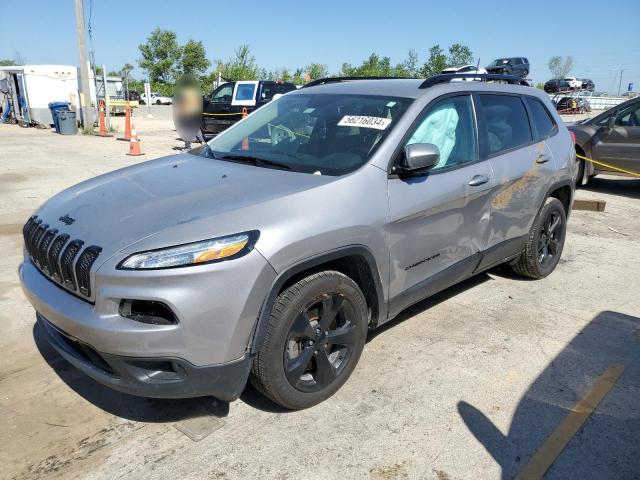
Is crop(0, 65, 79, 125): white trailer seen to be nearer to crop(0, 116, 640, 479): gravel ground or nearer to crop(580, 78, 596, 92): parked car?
crop(0, 116, 640, 479): gravel ground

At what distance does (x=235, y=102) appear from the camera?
16.0 m

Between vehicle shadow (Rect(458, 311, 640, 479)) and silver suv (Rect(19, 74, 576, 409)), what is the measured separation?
2.91 ft

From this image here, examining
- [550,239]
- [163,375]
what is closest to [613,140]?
[550,239]

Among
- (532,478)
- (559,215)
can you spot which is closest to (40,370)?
(532,478)

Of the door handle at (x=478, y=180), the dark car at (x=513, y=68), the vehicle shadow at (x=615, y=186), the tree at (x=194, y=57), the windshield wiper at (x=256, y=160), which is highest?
the tree at (x=194, y=57)

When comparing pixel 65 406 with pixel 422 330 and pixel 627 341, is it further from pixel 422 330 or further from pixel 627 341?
pixel 627 341

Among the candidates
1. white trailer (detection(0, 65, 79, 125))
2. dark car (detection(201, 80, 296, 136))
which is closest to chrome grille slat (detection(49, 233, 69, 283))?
dark car (detection(201, 80, 296, 136))

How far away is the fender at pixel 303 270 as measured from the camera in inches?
97.2

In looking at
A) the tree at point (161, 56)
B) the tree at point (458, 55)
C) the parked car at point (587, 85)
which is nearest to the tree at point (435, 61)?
the tree at point (458, 55)

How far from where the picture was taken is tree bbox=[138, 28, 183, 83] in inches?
2016

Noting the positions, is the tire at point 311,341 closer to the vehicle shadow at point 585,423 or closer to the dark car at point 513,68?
the vehicle shadow at point 585,423

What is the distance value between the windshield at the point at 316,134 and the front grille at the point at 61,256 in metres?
1.23

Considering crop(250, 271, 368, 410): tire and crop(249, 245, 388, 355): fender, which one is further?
crop(250, 271, 368, 410): tire

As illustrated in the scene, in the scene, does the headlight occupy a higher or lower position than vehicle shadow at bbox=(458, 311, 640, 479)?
higher
